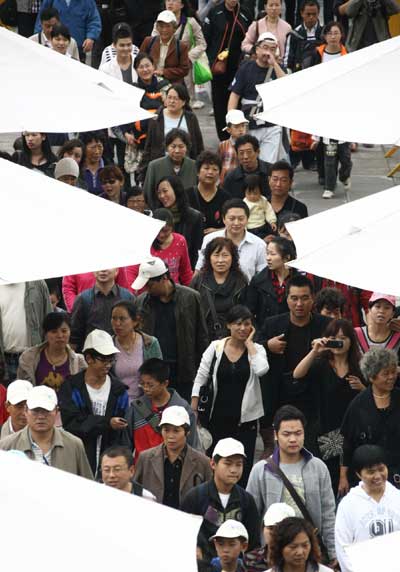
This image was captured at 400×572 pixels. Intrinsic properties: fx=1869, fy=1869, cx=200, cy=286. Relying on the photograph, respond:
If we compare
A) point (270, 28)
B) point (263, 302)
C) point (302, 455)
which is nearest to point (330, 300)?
point (263, 302)

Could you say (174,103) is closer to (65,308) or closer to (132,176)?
(132,176)

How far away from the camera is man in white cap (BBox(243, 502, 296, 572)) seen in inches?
407

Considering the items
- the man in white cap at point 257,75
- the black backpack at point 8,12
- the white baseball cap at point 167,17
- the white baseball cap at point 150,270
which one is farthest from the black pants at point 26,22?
the white baseball cap at point 150,270

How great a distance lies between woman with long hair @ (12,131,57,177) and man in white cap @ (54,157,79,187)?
436 millimetres

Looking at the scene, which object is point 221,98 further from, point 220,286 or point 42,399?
point 42,399

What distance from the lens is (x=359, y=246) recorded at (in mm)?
10516

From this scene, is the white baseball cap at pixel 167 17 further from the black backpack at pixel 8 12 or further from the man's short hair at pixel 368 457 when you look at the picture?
the man's short hair at pixel 368 457

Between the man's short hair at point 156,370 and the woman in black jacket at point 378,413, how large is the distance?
1170 mm

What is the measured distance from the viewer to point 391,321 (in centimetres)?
1245

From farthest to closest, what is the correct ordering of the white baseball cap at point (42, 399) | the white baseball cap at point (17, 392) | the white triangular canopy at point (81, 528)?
1. the white baseball cap at point (17, 392)
2. the white baseball cap at point (42, 399)
3. the white triangular canopy at point (81, 528)

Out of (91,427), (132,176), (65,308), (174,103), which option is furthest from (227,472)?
(132,176)

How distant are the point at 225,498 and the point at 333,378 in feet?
5.11

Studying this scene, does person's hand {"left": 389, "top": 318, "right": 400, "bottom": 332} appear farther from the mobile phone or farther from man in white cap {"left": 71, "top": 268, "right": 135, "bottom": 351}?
man in white cap {"left": 71, "top": 268, "right": 135, "bottom": 351}

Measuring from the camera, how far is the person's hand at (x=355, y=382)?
39.8ft
